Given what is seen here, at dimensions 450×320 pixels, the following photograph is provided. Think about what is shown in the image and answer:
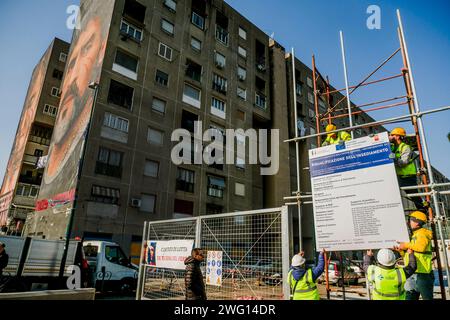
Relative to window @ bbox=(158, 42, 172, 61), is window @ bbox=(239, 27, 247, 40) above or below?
above

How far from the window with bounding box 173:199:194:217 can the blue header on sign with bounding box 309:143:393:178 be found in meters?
18.2

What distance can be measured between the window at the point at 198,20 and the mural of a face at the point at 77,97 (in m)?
9.07

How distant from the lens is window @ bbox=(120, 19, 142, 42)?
21.9 m

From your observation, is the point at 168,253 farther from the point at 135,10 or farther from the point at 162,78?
the point at 135,10

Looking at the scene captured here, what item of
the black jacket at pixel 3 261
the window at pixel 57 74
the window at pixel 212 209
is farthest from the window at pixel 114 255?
the window at pixel 57 74

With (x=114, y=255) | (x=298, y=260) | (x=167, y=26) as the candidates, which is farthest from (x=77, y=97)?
(x=298, y=260)

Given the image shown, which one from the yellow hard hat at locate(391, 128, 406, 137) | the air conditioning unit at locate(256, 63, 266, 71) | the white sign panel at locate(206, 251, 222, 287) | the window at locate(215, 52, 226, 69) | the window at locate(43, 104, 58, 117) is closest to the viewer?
the yellow hard hat at locate(391, 128, 406, 137)

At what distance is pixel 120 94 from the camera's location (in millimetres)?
21422

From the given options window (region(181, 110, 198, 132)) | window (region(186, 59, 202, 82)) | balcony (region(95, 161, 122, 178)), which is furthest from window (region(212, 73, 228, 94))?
balcony (region(95, 161, 122, 178))

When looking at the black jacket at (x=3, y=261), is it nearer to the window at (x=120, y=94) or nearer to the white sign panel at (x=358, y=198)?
the white sign panel at (x=358, y=198)

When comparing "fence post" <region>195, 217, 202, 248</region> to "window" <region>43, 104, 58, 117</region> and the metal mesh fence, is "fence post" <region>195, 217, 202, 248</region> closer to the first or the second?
the metal mesh fence

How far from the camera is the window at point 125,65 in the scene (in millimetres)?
20984

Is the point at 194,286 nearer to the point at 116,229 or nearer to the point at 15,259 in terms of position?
the point at 15,259

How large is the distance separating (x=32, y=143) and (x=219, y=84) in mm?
21660
